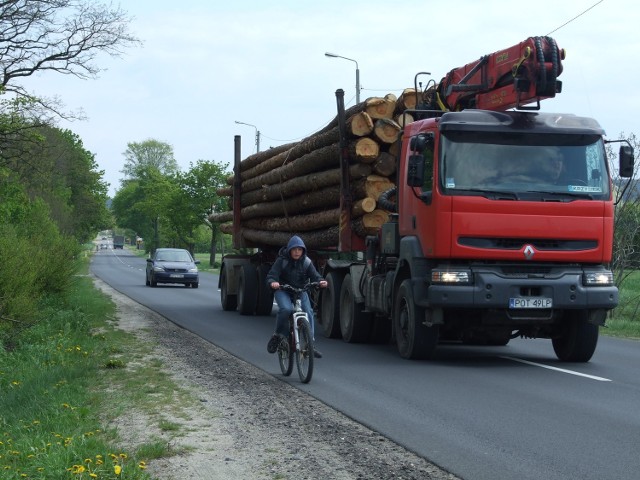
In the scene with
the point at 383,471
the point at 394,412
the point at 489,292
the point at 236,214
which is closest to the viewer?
the point at 383,471

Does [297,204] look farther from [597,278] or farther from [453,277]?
[597,278]

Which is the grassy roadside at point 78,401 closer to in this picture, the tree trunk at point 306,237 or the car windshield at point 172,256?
the tree trunk at point 306,237

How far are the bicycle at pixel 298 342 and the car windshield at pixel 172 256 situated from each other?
29821 mm

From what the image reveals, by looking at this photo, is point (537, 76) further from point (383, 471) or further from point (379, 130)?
point (383, 471)

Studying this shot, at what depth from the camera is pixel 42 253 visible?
20828mm

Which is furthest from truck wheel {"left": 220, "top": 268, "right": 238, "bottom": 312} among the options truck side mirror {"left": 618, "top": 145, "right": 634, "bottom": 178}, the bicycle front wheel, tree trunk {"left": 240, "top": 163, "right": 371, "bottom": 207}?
truck side mirror {"left": 618, "top": 145, "right": 634, "bottom": 178}

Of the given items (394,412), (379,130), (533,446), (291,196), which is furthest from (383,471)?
(291,196)

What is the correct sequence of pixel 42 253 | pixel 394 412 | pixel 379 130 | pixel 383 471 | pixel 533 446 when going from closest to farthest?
pixel 383 471 → pixel 533 446 → pixel 394 412 → pixel 379 130 → pixel 42 253

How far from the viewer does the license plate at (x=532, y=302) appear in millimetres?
13242

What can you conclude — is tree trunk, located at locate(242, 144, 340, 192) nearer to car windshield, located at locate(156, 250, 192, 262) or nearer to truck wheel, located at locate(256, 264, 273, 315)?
truck wheel, located at locate(256, 264, 273, 315)

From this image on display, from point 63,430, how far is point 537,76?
7575 mm

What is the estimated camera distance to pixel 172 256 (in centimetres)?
4266

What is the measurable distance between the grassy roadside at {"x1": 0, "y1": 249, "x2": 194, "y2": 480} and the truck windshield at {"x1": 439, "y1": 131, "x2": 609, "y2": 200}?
439 centimetres

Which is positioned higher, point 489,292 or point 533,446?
point 489,292
